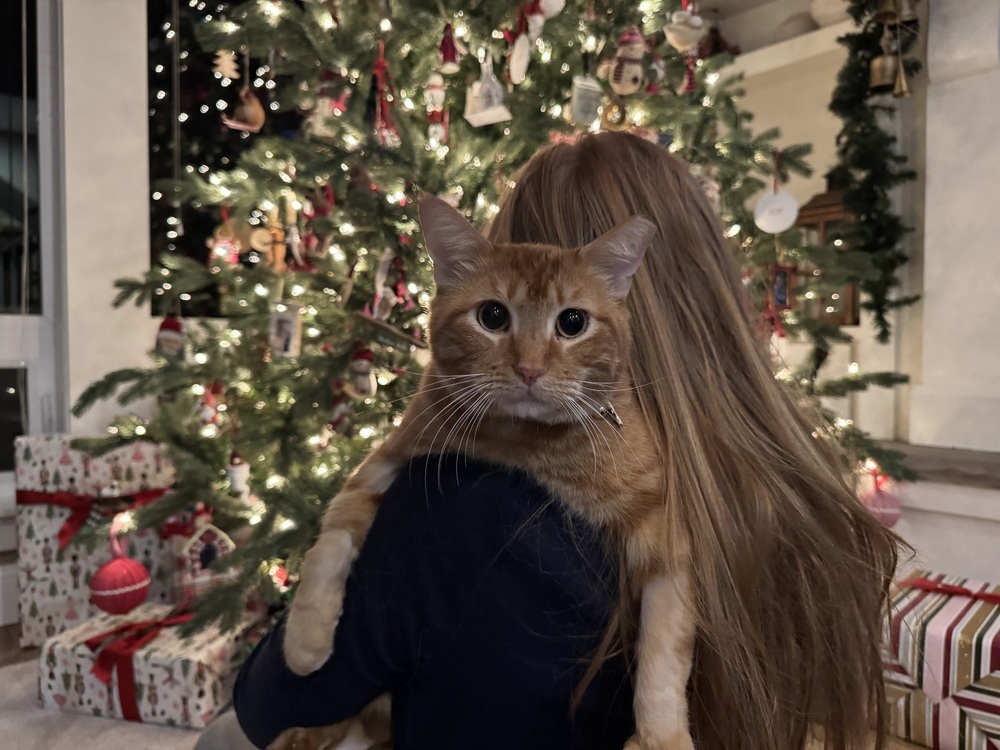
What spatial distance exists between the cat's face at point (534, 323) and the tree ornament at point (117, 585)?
58.5 inches

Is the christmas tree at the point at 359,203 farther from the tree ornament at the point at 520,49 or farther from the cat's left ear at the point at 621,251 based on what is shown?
the cat's left ear at the point at 621,251

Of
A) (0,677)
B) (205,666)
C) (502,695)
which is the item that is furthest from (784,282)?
(0,677)

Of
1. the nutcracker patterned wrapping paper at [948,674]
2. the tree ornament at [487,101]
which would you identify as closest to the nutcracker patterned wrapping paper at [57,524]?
the tree ornament at [487,101]

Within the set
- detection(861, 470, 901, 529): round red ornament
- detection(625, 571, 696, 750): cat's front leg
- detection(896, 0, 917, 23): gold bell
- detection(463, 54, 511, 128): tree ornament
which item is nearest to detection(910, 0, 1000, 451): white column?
detection(896, 0, 917, 23): gold bell

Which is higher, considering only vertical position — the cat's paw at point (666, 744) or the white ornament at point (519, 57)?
the white ornament at point (519, 57)

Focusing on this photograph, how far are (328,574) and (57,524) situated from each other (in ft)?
6.74

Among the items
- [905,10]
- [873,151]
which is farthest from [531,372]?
[905,10]

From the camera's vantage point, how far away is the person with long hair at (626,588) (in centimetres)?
66

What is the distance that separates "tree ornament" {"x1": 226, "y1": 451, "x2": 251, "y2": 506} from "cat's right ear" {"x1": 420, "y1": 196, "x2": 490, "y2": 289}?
117cm

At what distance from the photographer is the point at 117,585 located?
1879mm

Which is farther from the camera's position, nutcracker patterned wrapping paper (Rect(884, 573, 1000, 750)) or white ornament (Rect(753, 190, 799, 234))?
white ornament (Rect(753, 190, 799, 234))

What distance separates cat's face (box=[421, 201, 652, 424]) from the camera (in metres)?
0.74

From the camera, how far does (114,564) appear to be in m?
1.91

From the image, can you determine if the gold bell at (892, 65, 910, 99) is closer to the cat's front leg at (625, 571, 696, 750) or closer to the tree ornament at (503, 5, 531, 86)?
the tree ornament at (503, 5, 531, 86)
